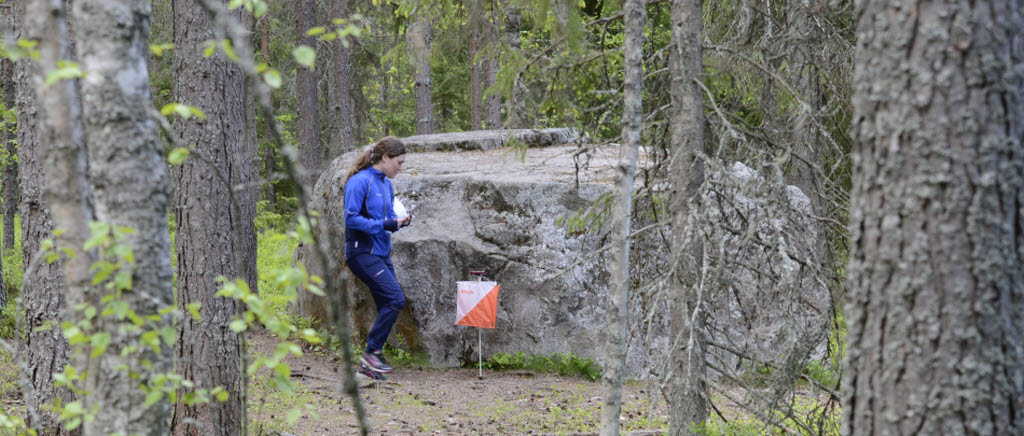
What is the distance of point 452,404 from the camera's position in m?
7.19

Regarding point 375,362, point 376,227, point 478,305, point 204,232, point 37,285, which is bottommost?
point 375,362

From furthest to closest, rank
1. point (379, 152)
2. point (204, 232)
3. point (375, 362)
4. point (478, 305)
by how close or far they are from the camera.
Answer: point (478, 305) → point (375, 362) → point (379, 152) → point (204, 232)

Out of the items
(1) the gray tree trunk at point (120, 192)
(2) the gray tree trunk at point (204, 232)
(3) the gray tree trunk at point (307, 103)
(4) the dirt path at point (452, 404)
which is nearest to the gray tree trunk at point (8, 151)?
(3) the gray tree trunk at point (307, 103)

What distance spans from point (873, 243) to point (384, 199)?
5.50m

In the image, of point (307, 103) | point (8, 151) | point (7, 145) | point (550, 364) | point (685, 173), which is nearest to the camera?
point (685, 173)

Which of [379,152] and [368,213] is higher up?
[379,152]

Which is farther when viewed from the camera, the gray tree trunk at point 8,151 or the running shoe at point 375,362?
the gray tree trunk at point 8,151

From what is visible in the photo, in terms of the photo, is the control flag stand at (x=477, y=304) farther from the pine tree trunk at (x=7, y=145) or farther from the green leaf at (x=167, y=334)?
the pine tree trunk at (x=7, y=145)

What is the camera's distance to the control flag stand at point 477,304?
786 cm

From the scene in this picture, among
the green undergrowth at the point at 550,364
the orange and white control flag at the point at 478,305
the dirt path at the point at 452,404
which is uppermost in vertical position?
the orange and white control flag at the point at 478,305

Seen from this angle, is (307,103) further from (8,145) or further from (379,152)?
(379,152)

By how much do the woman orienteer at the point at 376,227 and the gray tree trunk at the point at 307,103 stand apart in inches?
344

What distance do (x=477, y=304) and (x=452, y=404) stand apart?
110cm

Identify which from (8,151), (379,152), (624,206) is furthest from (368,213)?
(8,151)
